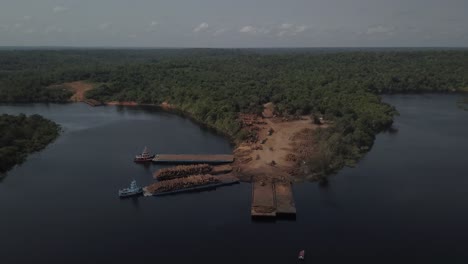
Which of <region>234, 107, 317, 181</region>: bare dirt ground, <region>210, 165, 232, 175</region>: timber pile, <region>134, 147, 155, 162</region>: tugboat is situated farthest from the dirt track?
<region>210, 165, 232, 175</region>: timber pile

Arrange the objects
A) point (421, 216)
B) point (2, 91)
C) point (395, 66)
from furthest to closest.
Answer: point (395, 66)
point (2, 91)
point (421, 216)

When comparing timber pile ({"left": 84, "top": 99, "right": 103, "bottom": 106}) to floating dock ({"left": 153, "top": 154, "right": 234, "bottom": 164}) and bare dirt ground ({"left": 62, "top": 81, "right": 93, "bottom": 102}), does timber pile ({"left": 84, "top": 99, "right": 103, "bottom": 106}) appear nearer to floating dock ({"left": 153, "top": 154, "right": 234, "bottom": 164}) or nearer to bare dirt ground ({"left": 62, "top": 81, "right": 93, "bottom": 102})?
bare dirt ground ({"left": 62, "top": 81, "right": 93, "bottom": 102})

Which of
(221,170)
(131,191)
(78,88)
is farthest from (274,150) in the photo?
(78,88)

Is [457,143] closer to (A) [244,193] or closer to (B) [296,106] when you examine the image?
(B) [296,106]

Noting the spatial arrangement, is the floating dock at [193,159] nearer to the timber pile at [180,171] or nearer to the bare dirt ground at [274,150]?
the bare dirt ground at [274,150]

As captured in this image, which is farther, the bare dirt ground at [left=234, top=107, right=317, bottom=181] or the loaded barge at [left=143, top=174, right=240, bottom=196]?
the bare dirt ground at [left=234, top=107, right=317, bottom=181]

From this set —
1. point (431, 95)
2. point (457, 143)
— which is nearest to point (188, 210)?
point (457, 143)
